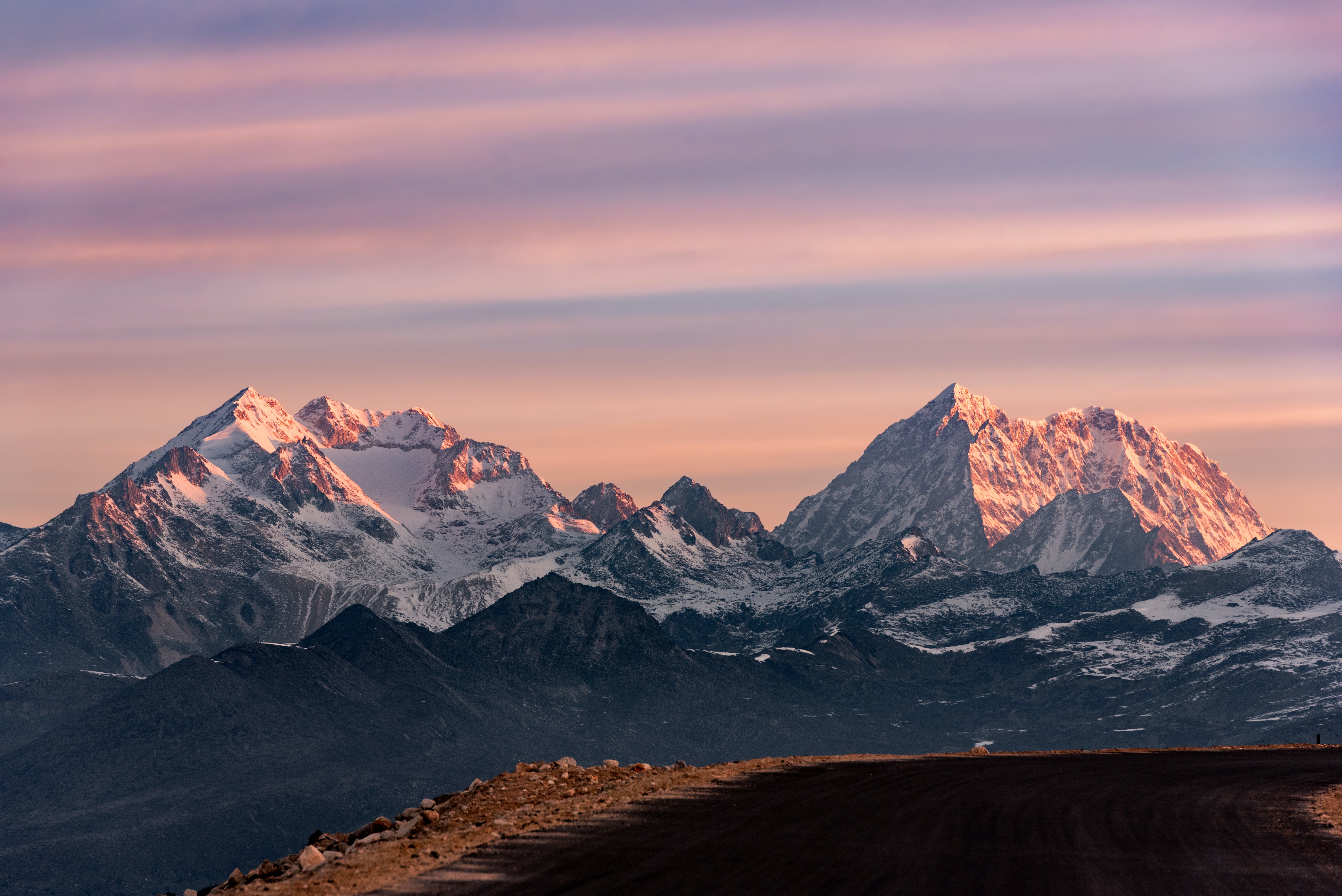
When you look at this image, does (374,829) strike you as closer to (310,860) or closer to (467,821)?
(467,821)

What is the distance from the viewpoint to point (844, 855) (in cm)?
6175

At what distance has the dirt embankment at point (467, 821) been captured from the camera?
5744 cm

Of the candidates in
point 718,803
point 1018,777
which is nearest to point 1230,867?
point 718,803

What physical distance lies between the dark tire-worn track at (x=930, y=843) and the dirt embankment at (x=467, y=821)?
4.90 ft

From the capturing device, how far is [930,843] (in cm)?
6500

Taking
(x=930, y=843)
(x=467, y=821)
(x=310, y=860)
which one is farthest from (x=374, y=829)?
(x=930, y=843)

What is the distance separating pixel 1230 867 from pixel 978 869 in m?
10.0

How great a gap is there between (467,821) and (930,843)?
18876 millimetres

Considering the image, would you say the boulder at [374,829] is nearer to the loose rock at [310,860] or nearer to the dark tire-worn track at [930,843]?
the loose rock at [310,860]

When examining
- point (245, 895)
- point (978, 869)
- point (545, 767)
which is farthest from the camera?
point (545, 767)

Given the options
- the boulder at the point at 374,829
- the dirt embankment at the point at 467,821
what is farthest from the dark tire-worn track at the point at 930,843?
the boulder at the point at 374,829

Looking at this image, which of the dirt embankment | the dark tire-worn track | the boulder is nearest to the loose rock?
the dirt embankment

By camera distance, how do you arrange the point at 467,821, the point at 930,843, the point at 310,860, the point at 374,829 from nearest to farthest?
1. the point at 310,860
2. the point at 930,843
3. the point at 467,821
4. the point at 374,829

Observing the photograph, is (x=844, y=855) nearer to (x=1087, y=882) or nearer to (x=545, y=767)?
(x=1087, y=882)
